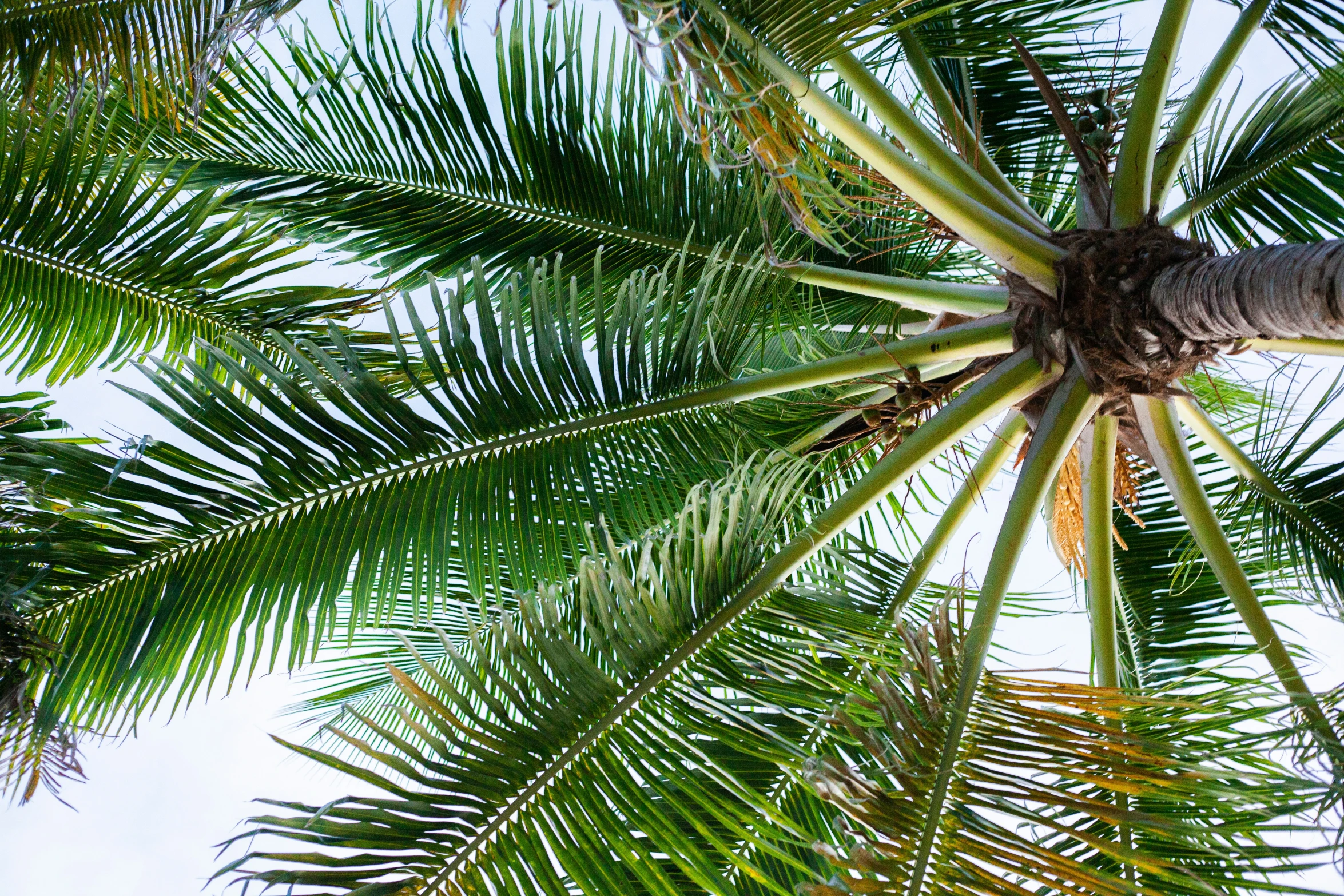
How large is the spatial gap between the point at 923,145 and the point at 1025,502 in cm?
84

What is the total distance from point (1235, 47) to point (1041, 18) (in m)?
0.63

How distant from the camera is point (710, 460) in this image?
2383 mm

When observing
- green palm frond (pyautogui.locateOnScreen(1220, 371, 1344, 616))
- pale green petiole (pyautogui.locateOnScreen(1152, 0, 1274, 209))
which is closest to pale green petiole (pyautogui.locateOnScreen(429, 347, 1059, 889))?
pale green petiole (pyautogui.locateOnScreen(1152, 0, 1274, 209))

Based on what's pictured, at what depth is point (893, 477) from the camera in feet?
7.59

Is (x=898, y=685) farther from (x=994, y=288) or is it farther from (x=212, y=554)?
(x=212, y=554)

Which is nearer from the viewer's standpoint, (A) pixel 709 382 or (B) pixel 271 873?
(B) pixel 271 873

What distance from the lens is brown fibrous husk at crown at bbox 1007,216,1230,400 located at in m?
2.06

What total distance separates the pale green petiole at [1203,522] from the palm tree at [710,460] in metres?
0.02

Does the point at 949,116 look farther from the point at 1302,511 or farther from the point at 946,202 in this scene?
the point at 1302,511

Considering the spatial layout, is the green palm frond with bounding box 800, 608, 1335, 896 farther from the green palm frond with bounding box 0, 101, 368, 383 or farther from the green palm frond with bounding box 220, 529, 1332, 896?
the green palm frond with bounding box 0, 101, 368, 383

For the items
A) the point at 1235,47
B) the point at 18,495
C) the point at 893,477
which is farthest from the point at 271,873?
the point at 1235,47

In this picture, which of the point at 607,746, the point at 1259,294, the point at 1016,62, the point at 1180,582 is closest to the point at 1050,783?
the point at 607,746

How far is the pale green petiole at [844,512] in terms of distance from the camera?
158 centimetres

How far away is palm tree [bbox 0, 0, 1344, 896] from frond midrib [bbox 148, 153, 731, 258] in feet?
0.05
